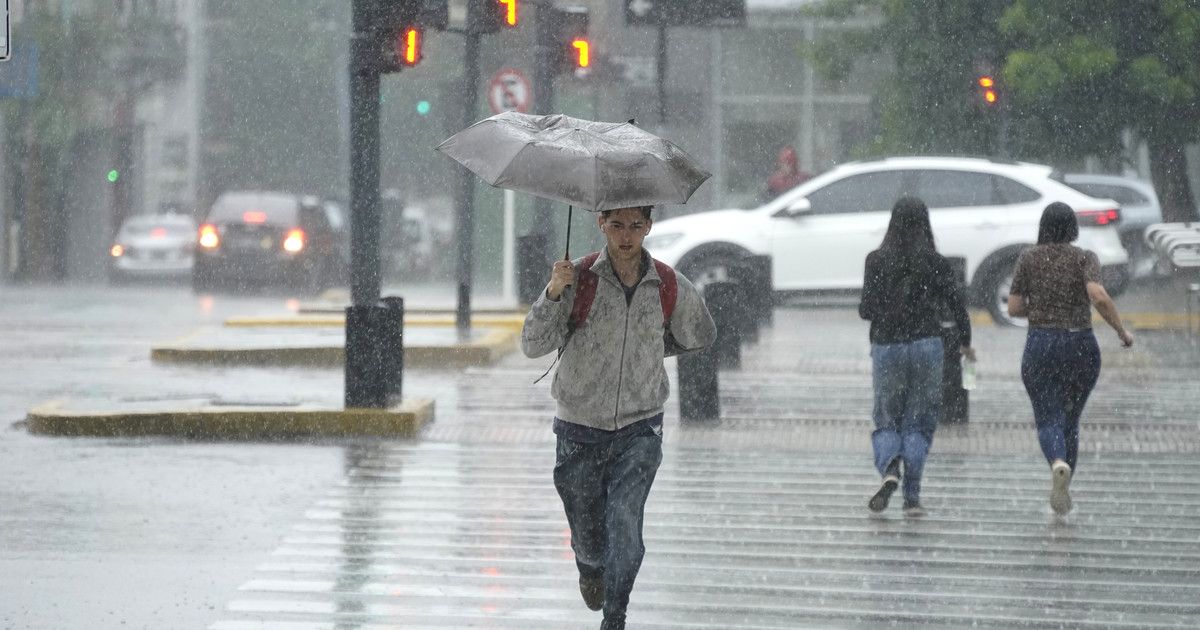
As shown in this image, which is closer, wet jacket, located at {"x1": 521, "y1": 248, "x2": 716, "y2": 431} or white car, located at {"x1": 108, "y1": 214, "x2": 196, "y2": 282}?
wet jacket, located at {"x1": 521, "y1": 248, "x2": 716, "y2": 431}

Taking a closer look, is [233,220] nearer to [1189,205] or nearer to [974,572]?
[1189,205]

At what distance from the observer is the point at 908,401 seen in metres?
9.14

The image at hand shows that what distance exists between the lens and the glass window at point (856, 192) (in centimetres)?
1967

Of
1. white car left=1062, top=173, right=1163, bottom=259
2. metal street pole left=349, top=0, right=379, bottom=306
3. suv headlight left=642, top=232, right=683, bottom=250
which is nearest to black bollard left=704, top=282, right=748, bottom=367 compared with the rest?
metal street pole left=349, top=0, right=379, bottom=306

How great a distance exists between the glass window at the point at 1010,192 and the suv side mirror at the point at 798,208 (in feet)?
6.43

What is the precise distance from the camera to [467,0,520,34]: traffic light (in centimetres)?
1557

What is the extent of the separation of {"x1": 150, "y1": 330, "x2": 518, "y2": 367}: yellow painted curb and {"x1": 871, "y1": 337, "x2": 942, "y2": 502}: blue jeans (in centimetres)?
701

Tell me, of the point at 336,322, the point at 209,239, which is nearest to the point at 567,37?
the point at 336,322

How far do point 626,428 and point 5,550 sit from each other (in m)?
3.34

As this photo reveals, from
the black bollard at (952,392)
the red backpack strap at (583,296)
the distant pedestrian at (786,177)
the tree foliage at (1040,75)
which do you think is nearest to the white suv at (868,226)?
the tree foliage at (1040,75)

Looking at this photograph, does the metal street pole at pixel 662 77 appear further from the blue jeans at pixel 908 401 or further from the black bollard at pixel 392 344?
the blue jeans at pixel 908 401

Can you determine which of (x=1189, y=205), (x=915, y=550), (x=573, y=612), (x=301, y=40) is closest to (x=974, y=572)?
(x=915, y=550)

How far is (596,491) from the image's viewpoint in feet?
20.8

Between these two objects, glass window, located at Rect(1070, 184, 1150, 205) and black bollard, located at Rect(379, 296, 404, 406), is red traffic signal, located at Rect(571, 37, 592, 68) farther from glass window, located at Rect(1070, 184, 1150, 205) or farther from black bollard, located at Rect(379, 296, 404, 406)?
black bollard, located at Rect(379, 296, 404, 406)
